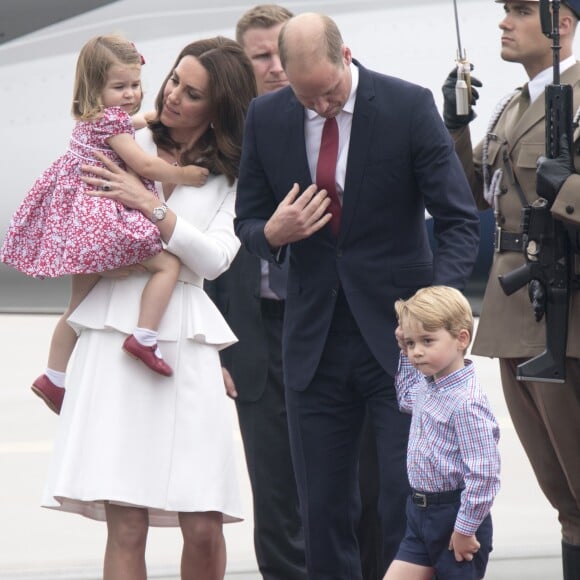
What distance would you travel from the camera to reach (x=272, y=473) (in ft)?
14.5

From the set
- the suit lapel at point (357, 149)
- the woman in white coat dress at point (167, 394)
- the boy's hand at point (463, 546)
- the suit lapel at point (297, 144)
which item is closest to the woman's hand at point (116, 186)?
the woman in white coat dress at point (167, 394)

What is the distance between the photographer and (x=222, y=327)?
3.99 m

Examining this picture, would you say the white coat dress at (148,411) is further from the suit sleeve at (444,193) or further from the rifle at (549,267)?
the rifle at (549,267)

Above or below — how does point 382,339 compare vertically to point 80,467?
above

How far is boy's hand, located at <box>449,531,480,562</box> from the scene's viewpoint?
345 cm

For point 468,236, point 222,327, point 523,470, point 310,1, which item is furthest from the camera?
point 310,1

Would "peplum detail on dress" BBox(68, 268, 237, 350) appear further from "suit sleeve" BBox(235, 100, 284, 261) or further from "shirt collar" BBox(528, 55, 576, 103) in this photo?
"shirt collar" BBox(528, 55, 576, 103)

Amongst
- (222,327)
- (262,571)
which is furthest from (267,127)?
(262,571)

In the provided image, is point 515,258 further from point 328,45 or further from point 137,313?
point 137,313

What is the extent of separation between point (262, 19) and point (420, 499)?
179 cm

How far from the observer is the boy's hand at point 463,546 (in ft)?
11.3

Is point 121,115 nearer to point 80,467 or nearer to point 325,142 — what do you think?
point 325,142

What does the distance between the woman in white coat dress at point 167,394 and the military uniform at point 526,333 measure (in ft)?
2.27

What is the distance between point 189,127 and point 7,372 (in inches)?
170
